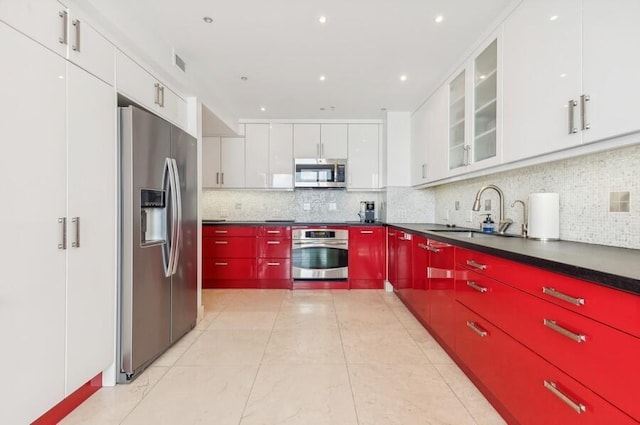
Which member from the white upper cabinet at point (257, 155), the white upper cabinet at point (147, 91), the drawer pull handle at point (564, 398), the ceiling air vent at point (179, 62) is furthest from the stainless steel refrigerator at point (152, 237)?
the drawer pull handle at point (564, 398)

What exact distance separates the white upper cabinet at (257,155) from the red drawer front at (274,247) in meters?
0.85

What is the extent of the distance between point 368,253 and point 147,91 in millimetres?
3071

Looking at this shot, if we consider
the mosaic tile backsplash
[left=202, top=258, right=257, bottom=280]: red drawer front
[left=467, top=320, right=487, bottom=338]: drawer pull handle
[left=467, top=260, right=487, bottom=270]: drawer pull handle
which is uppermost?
the mosaic tile backsplash

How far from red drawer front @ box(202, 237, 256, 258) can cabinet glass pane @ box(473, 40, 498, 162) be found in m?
2.92

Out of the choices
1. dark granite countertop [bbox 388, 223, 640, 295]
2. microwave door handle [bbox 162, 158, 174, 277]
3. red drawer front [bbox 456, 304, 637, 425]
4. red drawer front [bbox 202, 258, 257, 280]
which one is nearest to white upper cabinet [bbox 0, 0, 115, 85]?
microwave door handle [bbox 162, 158, 174, 277]

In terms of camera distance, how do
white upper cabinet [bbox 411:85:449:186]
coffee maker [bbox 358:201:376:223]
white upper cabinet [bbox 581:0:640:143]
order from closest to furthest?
white upper cabinet [bbox 581:0:640:143] < white upper cabinet [bbox 411:85:449:186] < coffee maker [bbox 358:201:376:223]

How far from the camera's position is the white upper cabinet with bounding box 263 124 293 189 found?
14.7 ft

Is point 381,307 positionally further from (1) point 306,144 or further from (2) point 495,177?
(1) point 306,144

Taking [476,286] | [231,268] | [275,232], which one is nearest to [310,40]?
[476,286]

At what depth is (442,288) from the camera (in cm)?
227

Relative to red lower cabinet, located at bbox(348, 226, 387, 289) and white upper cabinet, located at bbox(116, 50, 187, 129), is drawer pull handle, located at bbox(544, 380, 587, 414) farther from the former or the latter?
red lower cabinet, located at bbox(348, 226, 387, 289)

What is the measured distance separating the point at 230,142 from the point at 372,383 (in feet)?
12.2

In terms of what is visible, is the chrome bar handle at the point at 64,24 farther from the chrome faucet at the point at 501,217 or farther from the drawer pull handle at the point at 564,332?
the chrome faucet at the point at 501,217

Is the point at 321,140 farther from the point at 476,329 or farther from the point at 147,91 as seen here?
the point at 476,329
